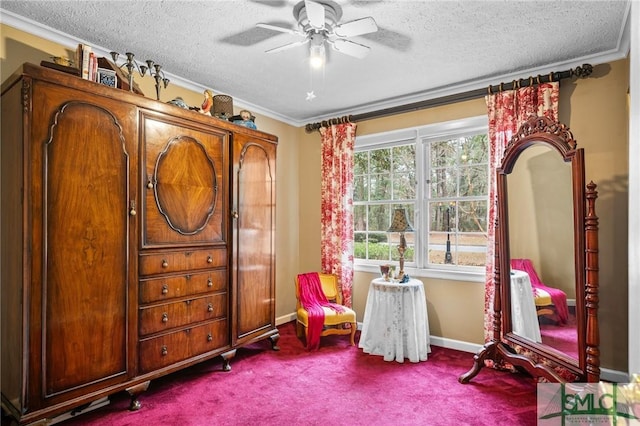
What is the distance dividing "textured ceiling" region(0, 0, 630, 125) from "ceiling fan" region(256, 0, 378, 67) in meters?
0.10

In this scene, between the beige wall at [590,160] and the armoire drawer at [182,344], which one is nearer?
the armoire drawer at [182,344]

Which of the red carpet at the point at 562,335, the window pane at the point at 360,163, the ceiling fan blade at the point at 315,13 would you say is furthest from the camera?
the window pane at the point at 360,163

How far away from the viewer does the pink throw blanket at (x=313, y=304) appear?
11.6ft

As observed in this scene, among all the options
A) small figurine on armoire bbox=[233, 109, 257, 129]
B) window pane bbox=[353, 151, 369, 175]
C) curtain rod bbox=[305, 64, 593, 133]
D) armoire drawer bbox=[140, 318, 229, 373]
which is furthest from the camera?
window pane bbox=[353, 151, 369, 175]

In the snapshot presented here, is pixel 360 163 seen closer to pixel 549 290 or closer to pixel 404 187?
pixel 404 187

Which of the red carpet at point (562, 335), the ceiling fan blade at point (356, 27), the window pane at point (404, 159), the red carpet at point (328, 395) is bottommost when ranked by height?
the red carpet at point (328, 395)

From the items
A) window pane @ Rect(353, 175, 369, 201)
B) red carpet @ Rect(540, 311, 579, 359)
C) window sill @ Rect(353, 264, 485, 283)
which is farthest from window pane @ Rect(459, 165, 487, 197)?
red carpet @ Rect(540, 311, 579, 359)

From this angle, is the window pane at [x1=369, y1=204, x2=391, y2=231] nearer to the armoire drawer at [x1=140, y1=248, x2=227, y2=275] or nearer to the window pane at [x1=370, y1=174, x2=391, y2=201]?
the window pane at [x1=370, y1=174, x2=391, y2=201]

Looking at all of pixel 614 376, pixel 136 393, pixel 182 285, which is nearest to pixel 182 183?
pixel 182 285

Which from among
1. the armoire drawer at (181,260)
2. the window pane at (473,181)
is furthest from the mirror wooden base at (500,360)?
the armoire drawer at (181,260)

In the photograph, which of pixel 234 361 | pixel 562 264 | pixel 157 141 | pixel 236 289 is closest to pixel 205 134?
pixel 157 141

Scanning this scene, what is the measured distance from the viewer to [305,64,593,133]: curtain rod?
298 cm

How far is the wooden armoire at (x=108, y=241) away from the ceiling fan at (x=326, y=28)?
1106 millimetres

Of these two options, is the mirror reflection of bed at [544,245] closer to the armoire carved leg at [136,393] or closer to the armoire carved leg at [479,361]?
the armoire carved leg at [479,361]
